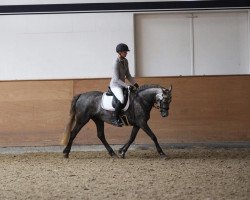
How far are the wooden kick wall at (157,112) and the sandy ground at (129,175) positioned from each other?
0.49 m

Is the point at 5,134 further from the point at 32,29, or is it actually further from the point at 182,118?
the point at 182,118

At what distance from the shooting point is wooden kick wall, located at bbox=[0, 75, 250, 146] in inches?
372

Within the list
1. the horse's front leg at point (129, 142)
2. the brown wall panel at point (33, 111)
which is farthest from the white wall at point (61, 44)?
the horse's front leg at point (129, 142)

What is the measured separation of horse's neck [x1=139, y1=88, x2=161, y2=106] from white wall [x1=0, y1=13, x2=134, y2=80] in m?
2.03

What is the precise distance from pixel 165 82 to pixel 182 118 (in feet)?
2.39

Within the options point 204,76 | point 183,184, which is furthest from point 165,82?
point 183,184

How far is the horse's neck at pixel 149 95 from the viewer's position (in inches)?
318

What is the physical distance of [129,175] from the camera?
651 centimetres

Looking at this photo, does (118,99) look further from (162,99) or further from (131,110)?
(162,99)

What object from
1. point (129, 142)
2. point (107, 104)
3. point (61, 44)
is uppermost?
point (61, 44)

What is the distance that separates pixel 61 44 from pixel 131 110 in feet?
8.73

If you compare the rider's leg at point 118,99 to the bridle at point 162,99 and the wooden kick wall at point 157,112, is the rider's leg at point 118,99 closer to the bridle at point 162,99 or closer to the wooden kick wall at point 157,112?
the bridle at point 162,99

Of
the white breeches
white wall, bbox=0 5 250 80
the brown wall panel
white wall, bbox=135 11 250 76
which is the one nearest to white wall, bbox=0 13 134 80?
white wall, bbox=0 5 250 80

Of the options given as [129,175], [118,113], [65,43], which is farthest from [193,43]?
[129,175]
